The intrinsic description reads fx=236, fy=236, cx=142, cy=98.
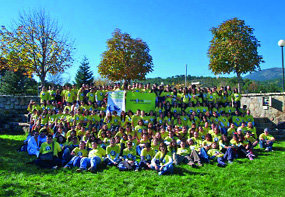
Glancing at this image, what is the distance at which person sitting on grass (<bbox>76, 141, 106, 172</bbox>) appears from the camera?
23.0 ft

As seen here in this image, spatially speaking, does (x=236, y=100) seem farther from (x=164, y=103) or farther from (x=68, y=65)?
(x=68, y=65)

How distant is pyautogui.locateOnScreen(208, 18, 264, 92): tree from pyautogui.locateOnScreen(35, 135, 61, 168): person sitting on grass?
13407 millimetres

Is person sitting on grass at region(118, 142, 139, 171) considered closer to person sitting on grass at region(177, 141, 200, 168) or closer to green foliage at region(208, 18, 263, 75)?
person sitting on grass at region(177, 141, 200, 168)

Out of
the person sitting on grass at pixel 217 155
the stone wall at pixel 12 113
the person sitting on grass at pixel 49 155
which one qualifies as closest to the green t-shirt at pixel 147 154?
the person sitting on grass at pixel 217 155

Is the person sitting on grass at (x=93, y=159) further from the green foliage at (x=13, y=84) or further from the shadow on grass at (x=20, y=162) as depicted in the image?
the green foliage at (x=13, y=84)

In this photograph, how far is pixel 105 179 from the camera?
20.6 ft

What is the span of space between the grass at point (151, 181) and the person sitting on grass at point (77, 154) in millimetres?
445

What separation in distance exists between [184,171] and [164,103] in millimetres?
5464

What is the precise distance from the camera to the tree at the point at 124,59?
22281 millimetres

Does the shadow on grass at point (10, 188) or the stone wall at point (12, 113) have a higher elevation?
the stone wall at point (12, 113)

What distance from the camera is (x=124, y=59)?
877 inches

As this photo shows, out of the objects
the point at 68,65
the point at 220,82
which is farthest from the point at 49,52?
the point at 220,82

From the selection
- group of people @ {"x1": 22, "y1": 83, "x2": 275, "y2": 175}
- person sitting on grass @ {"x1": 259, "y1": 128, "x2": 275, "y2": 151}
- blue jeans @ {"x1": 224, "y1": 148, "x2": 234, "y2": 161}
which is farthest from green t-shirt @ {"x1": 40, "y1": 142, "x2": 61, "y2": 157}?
person sitting on grass @ {"x1": 259, "y1": 128, "x2": 275, "y2": 151}

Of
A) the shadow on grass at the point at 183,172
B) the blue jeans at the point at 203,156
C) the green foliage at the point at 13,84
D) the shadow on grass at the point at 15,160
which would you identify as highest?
the green foliage at the point at 13,84
